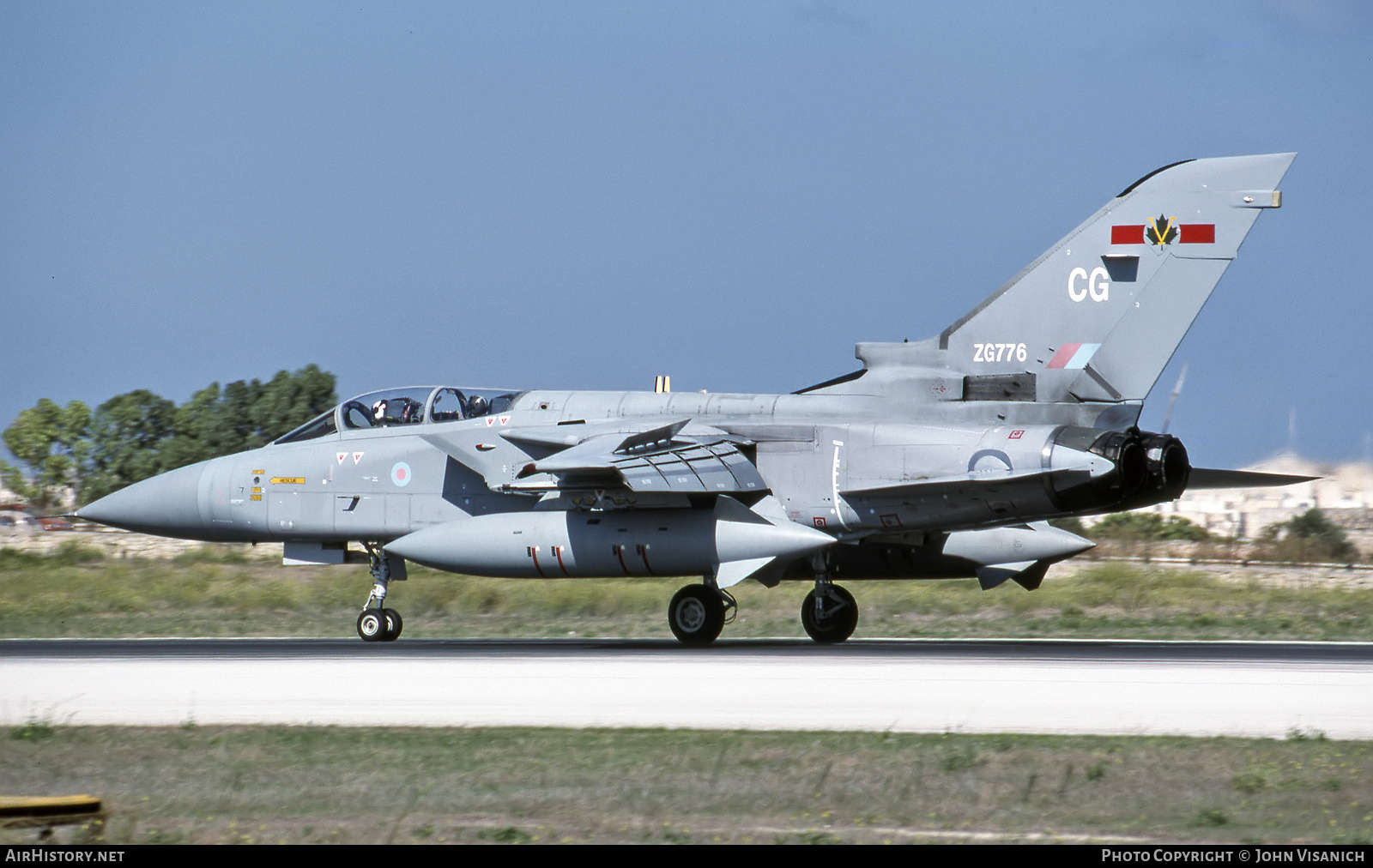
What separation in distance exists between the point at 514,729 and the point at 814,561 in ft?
27.8

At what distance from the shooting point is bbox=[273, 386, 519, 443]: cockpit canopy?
19781 millimetres

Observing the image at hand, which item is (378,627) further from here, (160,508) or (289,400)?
(289,400)

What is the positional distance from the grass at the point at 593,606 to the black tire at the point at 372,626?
6.83 ft

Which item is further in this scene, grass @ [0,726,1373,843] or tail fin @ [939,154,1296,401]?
tail fin @ [939,154,1296,401]

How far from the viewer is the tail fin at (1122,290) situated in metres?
16.7

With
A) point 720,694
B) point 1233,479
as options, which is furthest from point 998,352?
point 720,694

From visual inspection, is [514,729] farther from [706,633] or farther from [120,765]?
[706,633]

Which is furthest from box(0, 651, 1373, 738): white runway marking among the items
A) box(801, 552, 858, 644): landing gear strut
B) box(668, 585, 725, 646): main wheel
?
box(801, 552, 858, 644): landing gear strut

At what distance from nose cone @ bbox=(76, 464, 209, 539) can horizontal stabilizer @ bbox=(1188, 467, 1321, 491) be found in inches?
513

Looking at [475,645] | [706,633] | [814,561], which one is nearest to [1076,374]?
[814,561]

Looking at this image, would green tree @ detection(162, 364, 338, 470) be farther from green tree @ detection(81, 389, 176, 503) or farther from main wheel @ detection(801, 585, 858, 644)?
main wheel @ detection(801, 585, 858, 644)

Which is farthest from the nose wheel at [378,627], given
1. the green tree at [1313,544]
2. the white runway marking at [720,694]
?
the green tree at [1313,544]

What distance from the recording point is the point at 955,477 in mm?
16656

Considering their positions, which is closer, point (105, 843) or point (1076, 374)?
point (105, 843)
